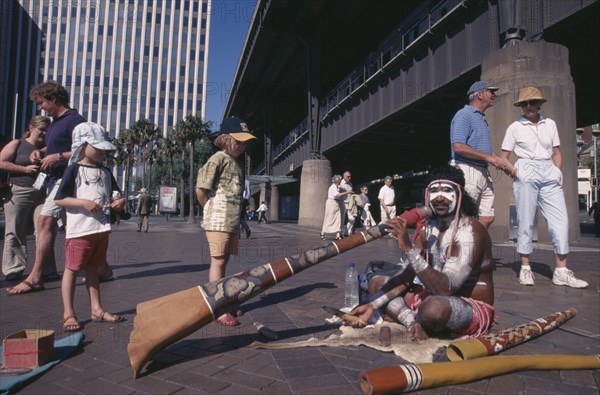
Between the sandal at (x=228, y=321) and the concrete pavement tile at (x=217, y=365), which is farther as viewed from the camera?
the sandal at (x=228, y=321)

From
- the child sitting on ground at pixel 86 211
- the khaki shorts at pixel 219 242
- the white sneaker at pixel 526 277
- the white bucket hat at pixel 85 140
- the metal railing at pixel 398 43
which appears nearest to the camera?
the child sitting on ground at pixel 86 211

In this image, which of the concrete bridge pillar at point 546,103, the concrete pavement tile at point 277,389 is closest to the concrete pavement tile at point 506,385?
the concrete pavement tile at point 277,389

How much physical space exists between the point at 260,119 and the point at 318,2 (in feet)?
80.2

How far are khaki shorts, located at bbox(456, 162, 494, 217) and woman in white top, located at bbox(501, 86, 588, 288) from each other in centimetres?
54

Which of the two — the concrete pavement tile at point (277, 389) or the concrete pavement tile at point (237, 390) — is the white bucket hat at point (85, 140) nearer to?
the concrete pavement tile at point (237, 390)

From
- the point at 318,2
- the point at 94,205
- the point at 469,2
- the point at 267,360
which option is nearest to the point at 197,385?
the point at 267,360

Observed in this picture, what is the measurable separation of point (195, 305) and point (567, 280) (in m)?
4.46

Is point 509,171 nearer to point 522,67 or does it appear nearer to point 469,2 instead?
point 522,67

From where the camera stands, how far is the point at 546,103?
32.8 ft

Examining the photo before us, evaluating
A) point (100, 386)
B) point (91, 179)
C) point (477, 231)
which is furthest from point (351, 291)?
point (91, 179)

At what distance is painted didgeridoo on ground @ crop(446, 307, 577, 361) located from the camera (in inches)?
91.2

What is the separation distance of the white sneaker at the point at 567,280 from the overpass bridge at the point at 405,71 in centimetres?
576

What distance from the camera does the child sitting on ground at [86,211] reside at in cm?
319

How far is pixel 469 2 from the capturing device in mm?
12461
